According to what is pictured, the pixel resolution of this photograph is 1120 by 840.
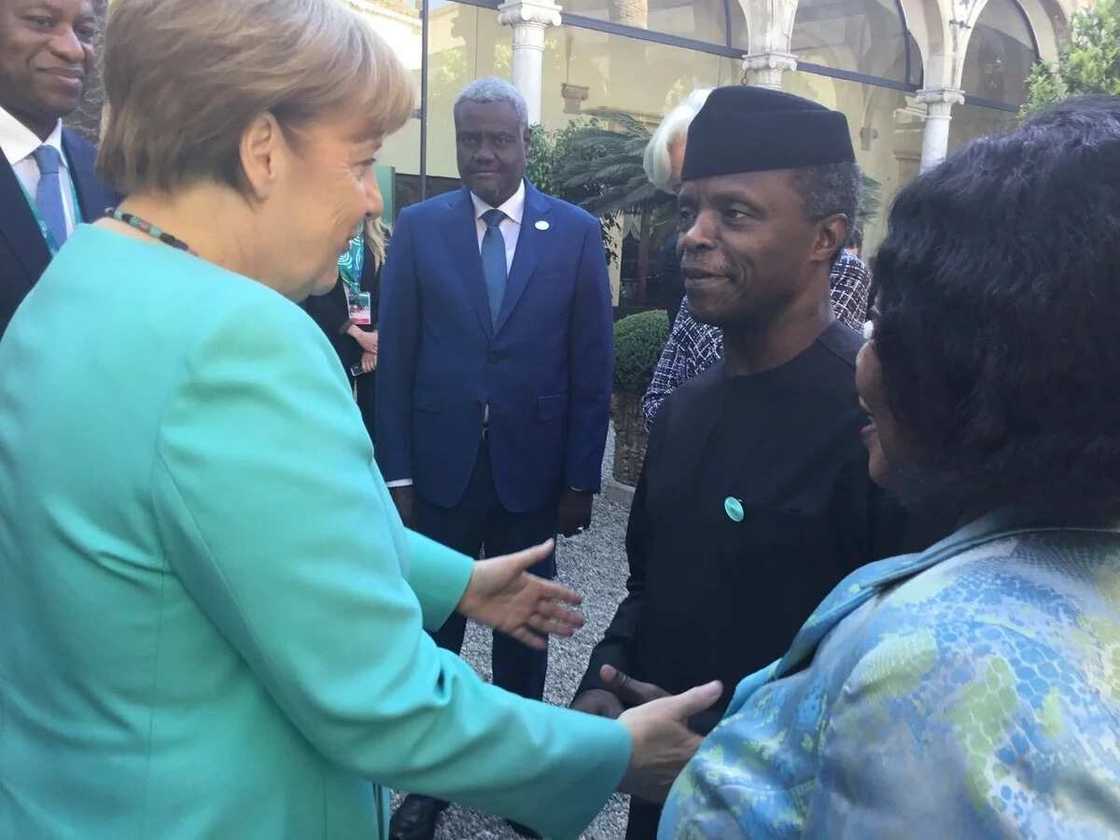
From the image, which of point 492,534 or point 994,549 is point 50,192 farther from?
point 994,549

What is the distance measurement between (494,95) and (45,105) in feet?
5.25

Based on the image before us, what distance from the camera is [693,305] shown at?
187 centimetres

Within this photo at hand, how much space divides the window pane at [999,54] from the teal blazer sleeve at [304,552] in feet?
71.9

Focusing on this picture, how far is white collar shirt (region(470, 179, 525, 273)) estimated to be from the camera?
354cm

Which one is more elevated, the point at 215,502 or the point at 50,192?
the point at 50,192

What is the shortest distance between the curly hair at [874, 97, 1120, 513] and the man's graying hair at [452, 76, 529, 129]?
2.88 m

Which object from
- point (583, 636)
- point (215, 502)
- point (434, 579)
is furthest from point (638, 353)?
point (215, 502)

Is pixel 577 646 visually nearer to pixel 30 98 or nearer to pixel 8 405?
pixel 30 98

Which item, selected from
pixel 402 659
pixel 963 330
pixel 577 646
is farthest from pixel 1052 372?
pixel 577 646

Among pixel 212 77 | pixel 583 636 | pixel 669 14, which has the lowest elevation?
pixel 583 636

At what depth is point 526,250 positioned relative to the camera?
3.47 m

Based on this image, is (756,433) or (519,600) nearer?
(756,433)

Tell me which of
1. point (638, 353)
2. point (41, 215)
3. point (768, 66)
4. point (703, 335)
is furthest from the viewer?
point (768, 66)

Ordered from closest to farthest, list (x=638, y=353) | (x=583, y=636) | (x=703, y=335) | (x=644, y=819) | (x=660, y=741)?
(x=660, y=741) < (x=644, y=819) < (x=703, y=335) < (x=583, y=636) < (x=638, y=353)
